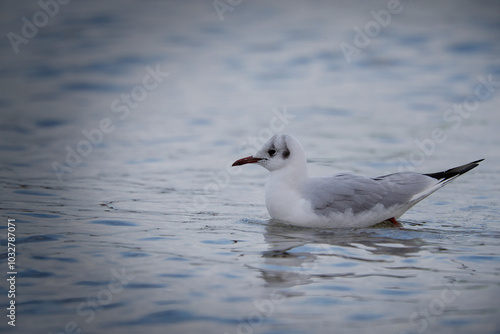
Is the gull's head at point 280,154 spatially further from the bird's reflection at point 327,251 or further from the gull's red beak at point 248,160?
the bird's reflection at point 327,251

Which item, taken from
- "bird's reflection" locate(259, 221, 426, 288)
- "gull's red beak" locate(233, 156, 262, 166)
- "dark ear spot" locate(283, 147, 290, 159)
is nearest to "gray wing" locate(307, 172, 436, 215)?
"bird's reflection" locate(259, 221, 426, 288)

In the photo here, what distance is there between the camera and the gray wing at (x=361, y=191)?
7.28 metres

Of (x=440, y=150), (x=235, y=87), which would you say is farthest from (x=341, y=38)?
(x=440, y=150)

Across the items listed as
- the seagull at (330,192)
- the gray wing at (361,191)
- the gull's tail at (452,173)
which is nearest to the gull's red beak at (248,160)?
the seagull at (330,192)

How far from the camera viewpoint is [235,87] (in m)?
14.7

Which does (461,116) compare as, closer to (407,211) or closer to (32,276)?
(407,211)

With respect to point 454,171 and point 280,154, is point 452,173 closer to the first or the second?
point 454,171

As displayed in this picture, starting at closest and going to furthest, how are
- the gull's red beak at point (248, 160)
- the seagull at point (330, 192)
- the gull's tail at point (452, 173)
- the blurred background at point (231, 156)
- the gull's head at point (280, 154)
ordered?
the blurred background at point (231, 156) < the seagull at point (330, 192) < the gull's red beak at point (248, 160) < the gull's head at point (280, 154) < the gull's tail at point (452, 173)

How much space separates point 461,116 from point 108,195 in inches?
259

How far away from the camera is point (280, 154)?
301 inches

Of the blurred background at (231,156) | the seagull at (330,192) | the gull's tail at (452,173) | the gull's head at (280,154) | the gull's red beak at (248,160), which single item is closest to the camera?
the blurred background at (231,156)

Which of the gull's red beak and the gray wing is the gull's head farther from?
the gray wing

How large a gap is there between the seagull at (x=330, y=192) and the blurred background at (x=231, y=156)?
247mm

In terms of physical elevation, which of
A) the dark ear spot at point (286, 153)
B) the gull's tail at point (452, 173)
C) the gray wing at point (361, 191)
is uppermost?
the dark ear spot at point (286, 153)
